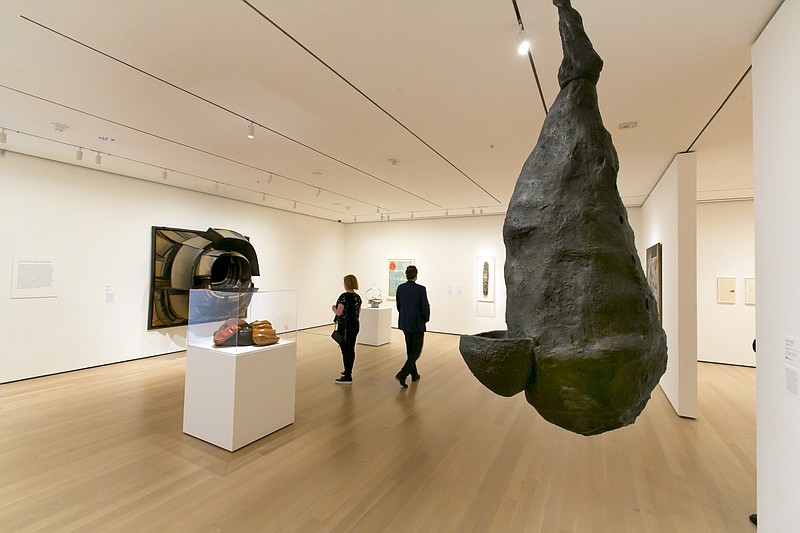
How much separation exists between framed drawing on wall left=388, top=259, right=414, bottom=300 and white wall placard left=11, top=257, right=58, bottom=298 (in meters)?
7.32

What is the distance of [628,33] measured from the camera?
7.27 feet

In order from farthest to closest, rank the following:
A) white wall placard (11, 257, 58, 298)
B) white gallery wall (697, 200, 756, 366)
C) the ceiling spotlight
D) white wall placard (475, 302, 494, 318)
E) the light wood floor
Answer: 1. white wall placard (475, 302, 494, 318)
2. white gallery wall (697, 200, 756, 366)
3. white wall placard (11, 257, 58, 298)
4. the light wood floor
5. the ceiling spotlight

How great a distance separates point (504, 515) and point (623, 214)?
95.3 inches

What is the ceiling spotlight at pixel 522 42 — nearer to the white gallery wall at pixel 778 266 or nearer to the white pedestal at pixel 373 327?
the white gallery wall at pixel 778 266

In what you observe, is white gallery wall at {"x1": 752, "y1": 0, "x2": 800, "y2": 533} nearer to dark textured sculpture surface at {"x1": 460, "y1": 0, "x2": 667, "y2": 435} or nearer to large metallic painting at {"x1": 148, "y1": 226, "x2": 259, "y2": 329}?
dark textured sculpture surface at {"x1": 460, "y1": 0, "x2": 667, "y2": 435}

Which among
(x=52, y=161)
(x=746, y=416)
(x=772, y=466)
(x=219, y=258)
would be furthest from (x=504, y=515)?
(x=52, y=161)

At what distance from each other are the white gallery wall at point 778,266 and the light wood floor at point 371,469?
2.80 ft

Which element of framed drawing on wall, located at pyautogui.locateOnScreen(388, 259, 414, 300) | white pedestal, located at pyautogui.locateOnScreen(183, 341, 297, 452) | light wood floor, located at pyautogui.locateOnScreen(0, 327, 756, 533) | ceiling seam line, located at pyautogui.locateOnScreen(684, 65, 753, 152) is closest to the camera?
light wood floor, located at pyautogui.locateOnScreen(0, 327, 756, 533)

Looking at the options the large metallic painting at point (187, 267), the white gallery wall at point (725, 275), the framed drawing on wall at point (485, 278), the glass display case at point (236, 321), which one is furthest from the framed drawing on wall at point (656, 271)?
the large metallic painting at point (187, 267)

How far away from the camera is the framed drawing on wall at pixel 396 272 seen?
10531 millimetres

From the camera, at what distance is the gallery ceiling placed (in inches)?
83.8

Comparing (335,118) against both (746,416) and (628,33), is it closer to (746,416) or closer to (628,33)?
(628,33)

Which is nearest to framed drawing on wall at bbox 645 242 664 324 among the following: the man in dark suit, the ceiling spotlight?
the man in dark suit

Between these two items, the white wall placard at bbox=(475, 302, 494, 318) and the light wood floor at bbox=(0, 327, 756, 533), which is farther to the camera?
the white wall placard at bbox=(475, 302, 494, 318)
